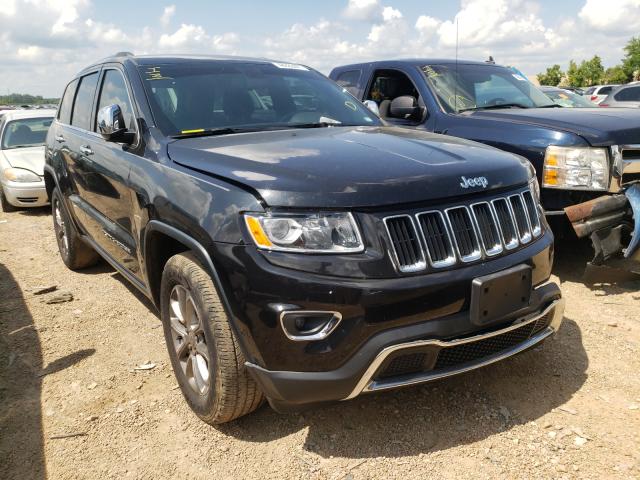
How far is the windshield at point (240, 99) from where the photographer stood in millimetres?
3408

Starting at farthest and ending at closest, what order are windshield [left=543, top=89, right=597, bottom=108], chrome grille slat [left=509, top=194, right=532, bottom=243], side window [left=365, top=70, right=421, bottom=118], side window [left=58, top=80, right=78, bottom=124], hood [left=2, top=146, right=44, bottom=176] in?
hood [left=2, top=146, right=44, bottom=176], windshield [left=543, top=89, right=597, bottom=108], side window [left=365, top=70, right=421, bottom=118], side window [left=58, top=80, right=78, bottom=124], chrome grille slat [left=509, top=194, right=532, bottom=243]

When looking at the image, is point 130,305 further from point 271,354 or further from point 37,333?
point 271,354

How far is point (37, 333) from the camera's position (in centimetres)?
423

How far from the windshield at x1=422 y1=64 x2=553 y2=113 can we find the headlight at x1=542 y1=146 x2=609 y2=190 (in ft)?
4.08

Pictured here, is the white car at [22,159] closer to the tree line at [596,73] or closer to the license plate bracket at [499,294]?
the license plate bracket at [499,294]

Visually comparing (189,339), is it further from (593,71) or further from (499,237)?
(593,71)

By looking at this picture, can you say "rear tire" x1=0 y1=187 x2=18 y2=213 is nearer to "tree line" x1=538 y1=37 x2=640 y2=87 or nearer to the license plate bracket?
the license plate bracket

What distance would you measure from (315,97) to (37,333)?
266cm

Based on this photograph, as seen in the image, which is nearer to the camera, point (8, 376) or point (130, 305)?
point (8, 376)

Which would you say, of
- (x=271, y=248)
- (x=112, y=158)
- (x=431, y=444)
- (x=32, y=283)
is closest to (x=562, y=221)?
(x=431, y=444)

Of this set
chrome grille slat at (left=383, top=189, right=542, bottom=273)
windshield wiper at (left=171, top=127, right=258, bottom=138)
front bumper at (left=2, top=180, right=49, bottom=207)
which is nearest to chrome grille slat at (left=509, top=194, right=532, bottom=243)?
chrome grille slat at (left=383, top=189, right=542, bottom=273)

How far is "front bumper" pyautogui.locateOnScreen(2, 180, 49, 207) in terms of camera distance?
885 centimetres

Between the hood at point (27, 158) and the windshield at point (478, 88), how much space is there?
21.1ft

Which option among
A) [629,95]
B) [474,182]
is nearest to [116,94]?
[474,182]
